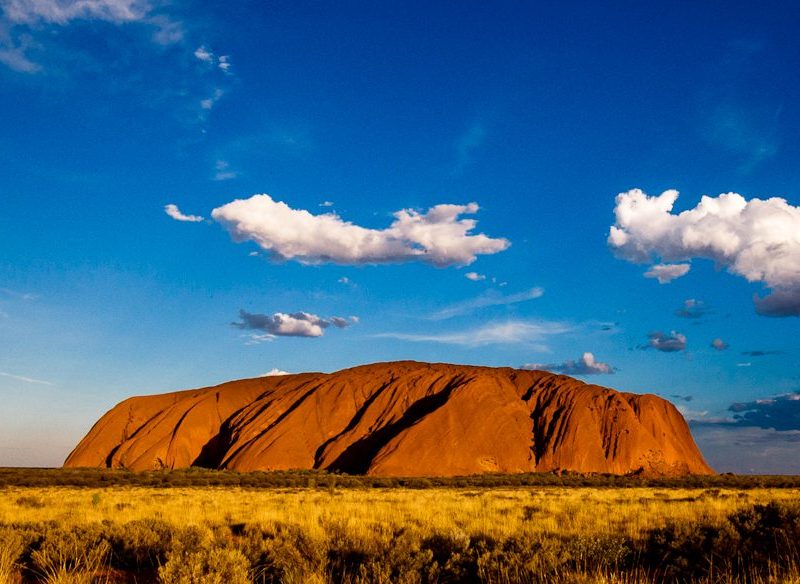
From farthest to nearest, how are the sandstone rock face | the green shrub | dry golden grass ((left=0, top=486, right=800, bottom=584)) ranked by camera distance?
the sandstone rock face → the green shrub → dry golden grass ((left=0, top=486, right=800, bottom=584))

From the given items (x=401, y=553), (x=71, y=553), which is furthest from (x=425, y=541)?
(x=71, y=553)

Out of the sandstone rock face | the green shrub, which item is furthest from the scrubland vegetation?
the sandstone rock face

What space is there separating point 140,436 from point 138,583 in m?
77.1

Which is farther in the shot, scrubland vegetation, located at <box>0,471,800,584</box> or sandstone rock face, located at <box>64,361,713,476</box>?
sandstone rock face, located at <box>64,361,713,476</box>

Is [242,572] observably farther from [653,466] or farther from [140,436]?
[140,436]

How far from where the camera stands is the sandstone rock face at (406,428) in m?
67.4

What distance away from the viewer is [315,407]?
77.4 meters

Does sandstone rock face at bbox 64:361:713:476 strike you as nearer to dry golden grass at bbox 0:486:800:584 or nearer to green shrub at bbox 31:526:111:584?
dry golden grass at bbox 0:486:800:584

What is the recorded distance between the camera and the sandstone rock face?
221 ft

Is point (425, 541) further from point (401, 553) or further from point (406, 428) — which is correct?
point (406, 428)

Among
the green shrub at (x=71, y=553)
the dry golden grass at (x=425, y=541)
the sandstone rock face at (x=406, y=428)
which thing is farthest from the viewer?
the sandstone rock face at (x=406, y=428)

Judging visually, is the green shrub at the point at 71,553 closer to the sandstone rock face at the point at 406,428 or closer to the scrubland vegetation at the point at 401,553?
the scrubland vegetation at the point at 401,553

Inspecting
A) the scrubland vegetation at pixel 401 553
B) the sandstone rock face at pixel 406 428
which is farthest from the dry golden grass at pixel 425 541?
the sandstone rock face at pixel 406 428

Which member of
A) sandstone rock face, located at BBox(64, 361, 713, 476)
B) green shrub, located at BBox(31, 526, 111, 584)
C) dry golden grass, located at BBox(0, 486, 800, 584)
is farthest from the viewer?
sandstone rock face, located at BBox(64, 361, 713, 476)
